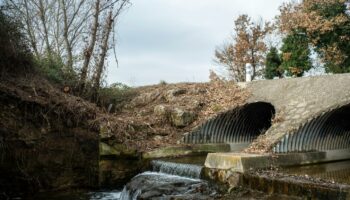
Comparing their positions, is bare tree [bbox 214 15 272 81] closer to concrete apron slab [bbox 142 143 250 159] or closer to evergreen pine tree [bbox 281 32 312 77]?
evergreen pine tree [bbox 281 32 312 77]

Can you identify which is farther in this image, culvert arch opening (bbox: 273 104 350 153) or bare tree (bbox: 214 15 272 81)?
bare tree (bbox: 214 15 272 81)

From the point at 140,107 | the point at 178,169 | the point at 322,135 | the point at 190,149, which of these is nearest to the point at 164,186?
the point at 178,169

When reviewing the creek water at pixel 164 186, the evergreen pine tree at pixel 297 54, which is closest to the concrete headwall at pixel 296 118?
the creek water at pixel 164 186

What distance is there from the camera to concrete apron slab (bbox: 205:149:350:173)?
34.3 feet

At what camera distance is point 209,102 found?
16.6 m

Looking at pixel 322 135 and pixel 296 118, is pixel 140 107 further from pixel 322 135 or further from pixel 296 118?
pixel 322 135

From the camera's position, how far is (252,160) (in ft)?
34.8

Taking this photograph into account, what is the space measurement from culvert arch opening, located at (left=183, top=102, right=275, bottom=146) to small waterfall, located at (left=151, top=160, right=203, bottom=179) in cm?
254

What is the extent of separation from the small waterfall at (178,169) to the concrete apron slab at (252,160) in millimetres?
328

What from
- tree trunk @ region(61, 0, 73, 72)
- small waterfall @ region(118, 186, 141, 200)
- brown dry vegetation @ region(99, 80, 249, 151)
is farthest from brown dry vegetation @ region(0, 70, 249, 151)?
tree trunk @ region(61, 0, 73, 72)

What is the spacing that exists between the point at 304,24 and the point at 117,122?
14.6 metres

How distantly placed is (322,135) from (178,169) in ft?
15.7

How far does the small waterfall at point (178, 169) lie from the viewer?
1137 cm

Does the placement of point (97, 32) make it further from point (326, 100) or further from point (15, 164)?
point (326, 100)
